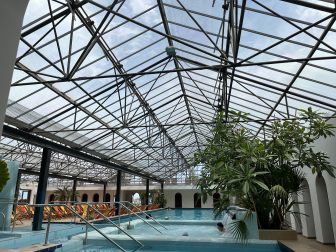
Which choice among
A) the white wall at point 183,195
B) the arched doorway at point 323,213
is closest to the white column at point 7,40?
the arched doorway at point 323,213

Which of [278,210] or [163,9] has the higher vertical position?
[163,9]

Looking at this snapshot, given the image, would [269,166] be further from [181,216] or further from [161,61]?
[181,216]

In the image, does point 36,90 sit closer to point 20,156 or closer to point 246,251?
point 246,251

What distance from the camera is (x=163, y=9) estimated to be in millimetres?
7848

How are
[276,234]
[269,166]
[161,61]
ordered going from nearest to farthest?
1. [276,234]
2. [269,166]
3. [161,61]

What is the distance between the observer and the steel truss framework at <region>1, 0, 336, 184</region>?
661 centimetres

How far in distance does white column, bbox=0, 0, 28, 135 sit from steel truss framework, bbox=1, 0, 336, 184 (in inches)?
179

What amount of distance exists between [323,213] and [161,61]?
752cm

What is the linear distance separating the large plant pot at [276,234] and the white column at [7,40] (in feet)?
25.0

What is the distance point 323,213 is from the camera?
8.59 m

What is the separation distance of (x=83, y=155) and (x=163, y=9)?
33.4 ft

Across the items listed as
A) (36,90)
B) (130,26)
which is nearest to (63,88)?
(36,90)

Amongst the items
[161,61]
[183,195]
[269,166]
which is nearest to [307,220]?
[269,166]

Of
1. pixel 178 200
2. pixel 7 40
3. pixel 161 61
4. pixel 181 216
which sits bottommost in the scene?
pixel 181 216
